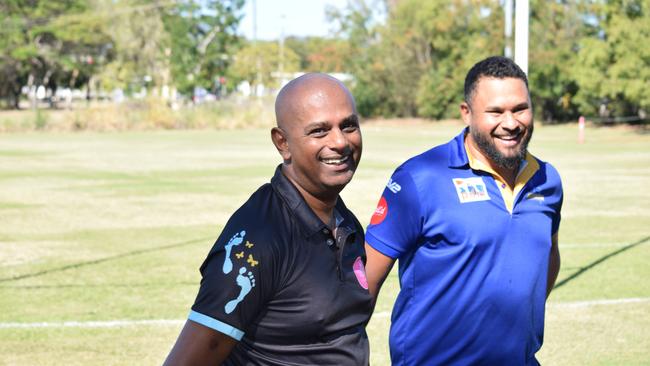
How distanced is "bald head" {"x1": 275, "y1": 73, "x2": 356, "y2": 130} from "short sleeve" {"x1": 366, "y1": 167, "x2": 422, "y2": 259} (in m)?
1.31

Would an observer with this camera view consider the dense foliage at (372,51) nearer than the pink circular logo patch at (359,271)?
No

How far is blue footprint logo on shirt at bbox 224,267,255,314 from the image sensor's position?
257 centimetres

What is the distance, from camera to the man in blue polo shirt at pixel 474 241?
13.4ft

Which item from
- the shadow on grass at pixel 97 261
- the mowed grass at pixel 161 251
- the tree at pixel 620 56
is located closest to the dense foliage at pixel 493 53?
the tree at pixel 620 56

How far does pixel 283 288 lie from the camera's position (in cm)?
269

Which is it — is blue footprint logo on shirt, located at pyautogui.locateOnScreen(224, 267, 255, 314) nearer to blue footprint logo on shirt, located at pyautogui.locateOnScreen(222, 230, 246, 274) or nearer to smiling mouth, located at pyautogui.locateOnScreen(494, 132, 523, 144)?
blue footprint logo on shirt, located at pyautogui.locateOnScreen(222, 230, 246, 274)

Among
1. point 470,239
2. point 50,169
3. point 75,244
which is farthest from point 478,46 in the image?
point 470,239

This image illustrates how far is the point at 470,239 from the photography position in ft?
13.3

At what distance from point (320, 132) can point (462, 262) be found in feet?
4.77

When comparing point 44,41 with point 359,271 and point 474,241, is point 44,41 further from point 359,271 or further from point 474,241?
point 359,271


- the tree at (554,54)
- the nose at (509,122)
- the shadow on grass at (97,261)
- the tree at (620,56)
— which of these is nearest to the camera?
the nose at (509,122)

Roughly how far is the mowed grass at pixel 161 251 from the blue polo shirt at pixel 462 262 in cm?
340

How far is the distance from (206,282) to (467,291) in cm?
177

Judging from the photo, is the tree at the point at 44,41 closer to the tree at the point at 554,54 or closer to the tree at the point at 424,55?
the tree at the point at 424,55
